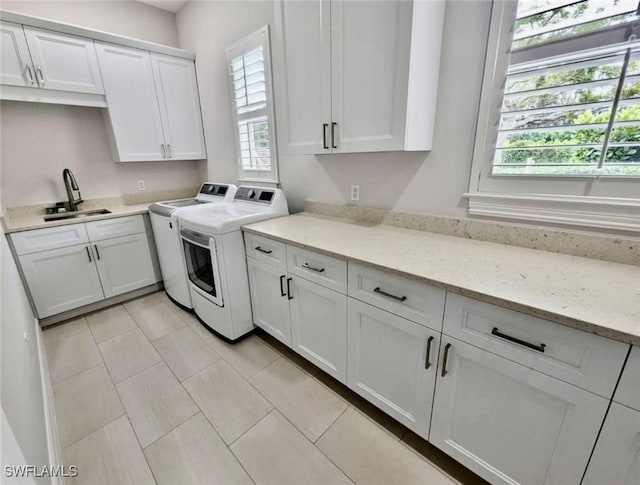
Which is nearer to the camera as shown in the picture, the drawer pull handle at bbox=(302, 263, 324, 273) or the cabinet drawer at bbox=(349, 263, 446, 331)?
the cabinet drawer at bbox=(349, 263, 446, 331)

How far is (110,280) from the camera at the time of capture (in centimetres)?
256

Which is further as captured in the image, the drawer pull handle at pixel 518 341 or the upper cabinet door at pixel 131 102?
the upper cabinet door at pixel 131 102

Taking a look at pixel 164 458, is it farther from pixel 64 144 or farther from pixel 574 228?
pixel 64 144

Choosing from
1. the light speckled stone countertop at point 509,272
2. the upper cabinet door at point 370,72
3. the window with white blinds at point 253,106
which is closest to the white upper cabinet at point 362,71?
the upper cabinet door at point 370,72

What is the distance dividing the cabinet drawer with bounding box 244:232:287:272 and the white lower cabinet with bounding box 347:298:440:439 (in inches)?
20.7

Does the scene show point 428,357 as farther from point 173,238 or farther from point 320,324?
point 173,238

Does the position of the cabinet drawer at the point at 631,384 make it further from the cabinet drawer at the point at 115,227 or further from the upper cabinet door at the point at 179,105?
the upper cabinet door at the point at 179,105

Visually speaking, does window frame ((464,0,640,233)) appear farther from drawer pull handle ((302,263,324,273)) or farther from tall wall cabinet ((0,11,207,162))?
tall wall cabinet ((0,11,207,162))

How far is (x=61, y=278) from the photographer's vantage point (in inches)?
90.7

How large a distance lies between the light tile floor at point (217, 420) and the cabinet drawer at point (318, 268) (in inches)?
27.7

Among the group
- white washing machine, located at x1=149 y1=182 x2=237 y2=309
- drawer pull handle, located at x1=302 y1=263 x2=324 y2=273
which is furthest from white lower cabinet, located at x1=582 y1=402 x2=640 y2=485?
white washing machine, located at x1=149 y1=182 x2=237 y2=309

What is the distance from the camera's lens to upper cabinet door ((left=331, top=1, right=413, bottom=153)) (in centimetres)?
122

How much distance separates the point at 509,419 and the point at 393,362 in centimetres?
45

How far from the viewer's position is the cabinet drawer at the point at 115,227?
2.40 meters
